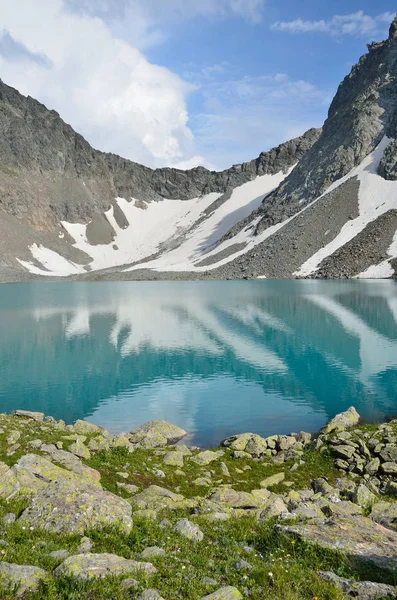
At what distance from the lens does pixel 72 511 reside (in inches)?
364

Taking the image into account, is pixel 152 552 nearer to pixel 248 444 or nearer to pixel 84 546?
pixel 84 546

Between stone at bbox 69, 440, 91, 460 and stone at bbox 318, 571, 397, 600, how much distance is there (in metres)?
10.4

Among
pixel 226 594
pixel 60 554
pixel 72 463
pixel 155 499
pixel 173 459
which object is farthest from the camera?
pixel 173 459

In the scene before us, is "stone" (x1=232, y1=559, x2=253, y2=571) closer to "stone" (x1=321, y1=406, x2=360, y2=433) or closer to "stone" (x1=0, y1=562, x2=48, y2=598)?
"stone" (x1=0, y1=562, x2=48, y2=598)

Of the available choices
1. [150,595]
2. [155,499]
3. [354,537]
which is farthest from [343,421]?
[150,595]

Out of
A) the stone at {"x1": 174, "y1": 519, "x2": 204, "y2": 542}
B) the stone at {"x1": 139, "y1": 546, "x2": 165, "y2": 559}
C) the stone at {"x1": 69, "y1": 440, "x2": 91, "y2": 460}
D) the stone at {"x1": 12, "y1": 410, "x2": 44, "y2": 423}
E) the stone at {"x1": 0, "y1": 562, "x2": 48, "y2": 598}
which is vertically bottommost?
the stone at {"x1": 12, "y1": 410, "x2": 44, "y2": 423}

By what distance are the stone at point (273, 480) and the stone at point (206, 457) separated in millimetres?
2819

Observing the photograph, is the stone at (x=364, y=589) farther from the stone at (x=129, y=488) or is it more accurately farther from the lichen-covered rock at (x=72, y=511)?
the stone at (x=129, y=488)

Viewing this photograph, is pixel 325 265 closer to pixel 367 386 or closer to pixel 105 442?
pixel 367 386

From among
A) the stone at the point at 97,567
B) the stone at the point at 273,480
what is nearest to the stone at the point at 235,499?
the stone at the point at 273,480

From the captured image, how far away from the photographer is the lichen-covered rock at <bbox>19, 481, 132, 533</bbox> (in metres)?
8.94

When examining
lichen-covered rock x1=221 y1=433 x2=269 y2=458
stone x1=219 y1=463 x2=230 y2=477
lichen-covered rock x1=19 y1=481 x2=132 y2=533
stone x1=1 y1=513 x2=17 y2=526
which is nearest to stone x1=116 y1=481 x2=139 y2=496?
lichen-covered rock x1=19 y1=481 x2=132 y2=533

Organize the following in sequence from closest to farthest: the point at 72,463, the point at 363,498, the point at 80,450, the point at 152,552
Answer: the point at 152,552, the point at 363,498, the point at 72,463, the point at 80,450

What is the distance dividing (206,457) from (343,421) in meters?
8.89
